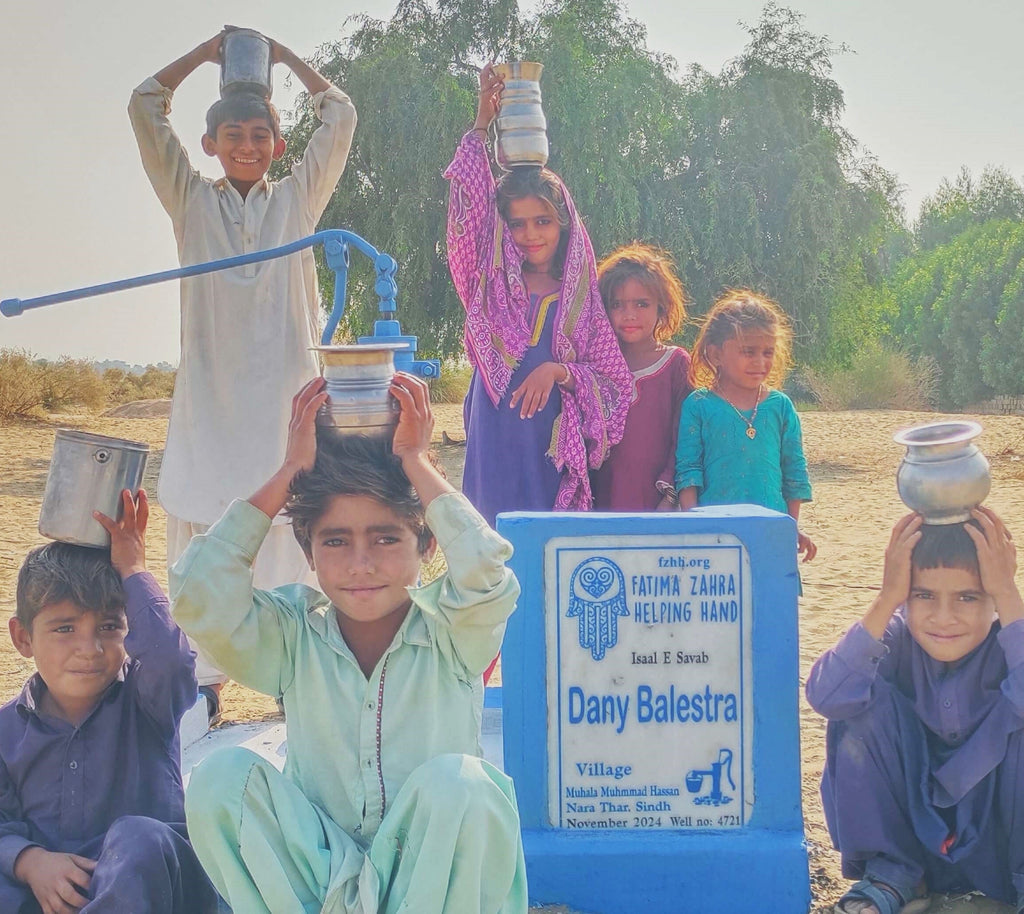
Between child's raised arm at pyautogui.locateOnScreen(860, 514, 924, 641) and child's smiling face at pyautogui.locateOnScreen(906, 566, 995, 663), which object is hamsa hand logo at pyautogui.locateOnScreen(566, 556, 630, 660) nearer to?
child's raised arm at pyautogui.locateOnScreen(860, 514, 924, 641)

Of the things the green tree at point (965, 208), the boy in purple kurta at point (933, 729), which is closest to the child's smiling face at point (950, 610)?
the boy in purple kurta at point (933, 729)

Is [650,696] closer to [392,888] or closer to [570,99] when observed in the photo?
[392,888]

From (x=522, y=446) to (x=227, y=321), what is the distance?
108 cm

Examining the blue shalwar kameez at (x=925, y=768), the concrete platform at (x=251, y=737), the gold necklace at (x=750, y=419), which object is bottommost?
the concrete platform at (x=251, y=737)

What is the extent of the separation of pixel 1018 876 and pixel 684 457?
1.65 m

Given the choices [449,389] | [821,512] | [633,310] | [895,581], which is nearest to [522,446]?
[633,310]

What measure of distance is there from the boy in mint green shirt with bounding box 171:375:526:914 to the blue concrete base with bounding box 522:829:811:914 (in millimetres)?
539

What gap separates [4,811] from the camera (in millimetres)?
2461

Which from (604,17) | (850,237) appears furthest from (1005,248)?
(604,17)

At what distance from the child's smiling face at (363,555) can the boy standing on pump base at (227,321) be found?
1.61 m

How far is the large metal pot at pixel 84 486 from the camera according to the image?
99.3 inches

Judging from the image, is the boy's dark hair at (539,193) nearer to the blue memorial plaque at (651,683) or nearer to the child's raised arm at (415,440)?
the blue memorial plaque at (651,683)

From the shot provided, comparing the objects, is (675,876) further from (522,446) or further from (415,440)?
(522,446)

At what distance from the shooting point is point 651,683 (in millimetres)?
2811
